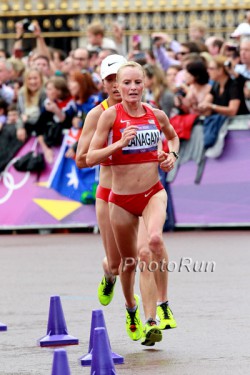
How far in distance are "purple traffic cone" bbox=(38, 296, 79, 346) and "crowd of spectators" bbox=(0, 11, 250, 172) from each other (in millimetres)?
8397

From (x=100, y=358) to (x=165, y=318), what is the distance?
6.03ft

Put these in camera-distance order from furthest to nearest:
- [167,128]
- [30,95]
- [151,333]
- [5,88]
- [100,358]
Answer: [5,88]
[30,95]
[167,128]
[151,333]
[100,358]

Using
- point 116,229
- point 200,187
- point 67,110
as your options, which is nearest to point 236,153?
point 200,187

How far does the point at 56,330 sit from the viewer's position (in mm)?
9883

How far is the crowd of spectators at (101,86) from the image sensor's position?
18.3 meters

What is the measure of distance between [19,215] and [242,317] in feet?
29.9

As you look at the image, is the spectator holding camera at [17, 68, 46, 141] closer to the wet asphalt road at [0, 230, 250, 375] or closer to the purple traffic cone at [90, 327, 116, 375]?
the wet asphalt road at [0, 230, 250, 375]

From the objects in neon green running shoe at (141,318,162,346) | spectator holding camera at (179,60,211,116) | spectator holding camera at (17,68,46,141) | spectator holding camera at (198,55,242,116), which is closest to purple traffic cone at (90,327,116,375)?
neon green running shoe at (141,318,162,346)

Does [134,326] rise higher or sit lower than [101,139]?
lower

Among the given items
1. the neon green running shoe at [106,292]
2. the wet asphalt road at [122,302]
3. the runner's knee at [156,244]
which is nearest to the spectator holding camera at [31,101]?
the wet asphalt road at [122,302]

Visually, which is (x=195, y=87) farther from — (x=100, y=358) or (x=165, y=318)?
(x=100, y=358)

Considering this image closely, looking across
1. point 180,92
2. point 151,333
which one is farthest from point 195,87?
point 151,333

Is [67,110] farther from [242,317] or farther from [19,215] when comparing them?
[242,317]

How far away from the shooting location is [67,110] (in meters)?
19.3
